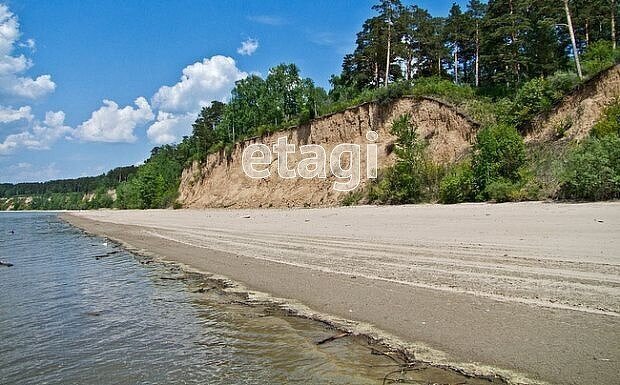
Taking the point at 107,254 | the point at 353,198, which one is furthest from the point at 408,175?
the point at 107,254

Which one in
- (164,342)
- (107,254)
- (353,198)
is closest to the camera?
(164,342)

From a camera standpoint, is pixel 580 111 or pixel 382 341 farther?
pixel 580 111

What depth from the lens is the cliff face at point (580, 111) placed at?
23.6 m

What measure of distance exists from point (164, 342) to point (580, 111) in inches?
997

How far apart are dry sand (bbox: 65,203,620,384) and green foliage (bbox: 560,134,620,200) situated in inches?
67.1

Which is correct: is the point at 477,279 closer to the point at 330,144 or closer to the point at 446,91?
the point at 446,91

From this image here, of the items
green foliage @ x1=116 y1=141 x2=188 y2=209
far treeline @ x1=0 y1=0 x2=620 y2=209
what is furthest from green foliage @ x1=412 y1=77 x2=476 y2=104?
green foliage @ x1=116 y1=141 x2=188 y2=209

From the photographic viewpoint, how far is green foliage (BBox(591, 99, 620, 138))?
20047 mm

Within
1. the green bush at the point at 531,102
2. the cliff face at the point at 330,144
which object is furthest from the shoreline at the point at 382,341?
the cliff face at the point at 330,144

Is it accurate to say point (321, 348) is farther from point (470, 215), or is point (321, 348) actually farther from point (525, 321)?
point (470, 215)

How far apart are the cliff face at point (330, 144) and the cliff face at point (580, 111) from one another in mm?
5263

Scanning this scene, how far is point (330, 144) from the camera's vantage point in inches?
1660

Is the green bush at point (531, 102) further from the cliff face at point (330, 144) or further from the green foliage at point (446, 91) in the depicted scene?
the green foliage at point (446, 91)

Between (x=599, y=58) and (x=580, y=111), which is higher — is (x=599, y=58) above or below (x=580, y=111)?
above
